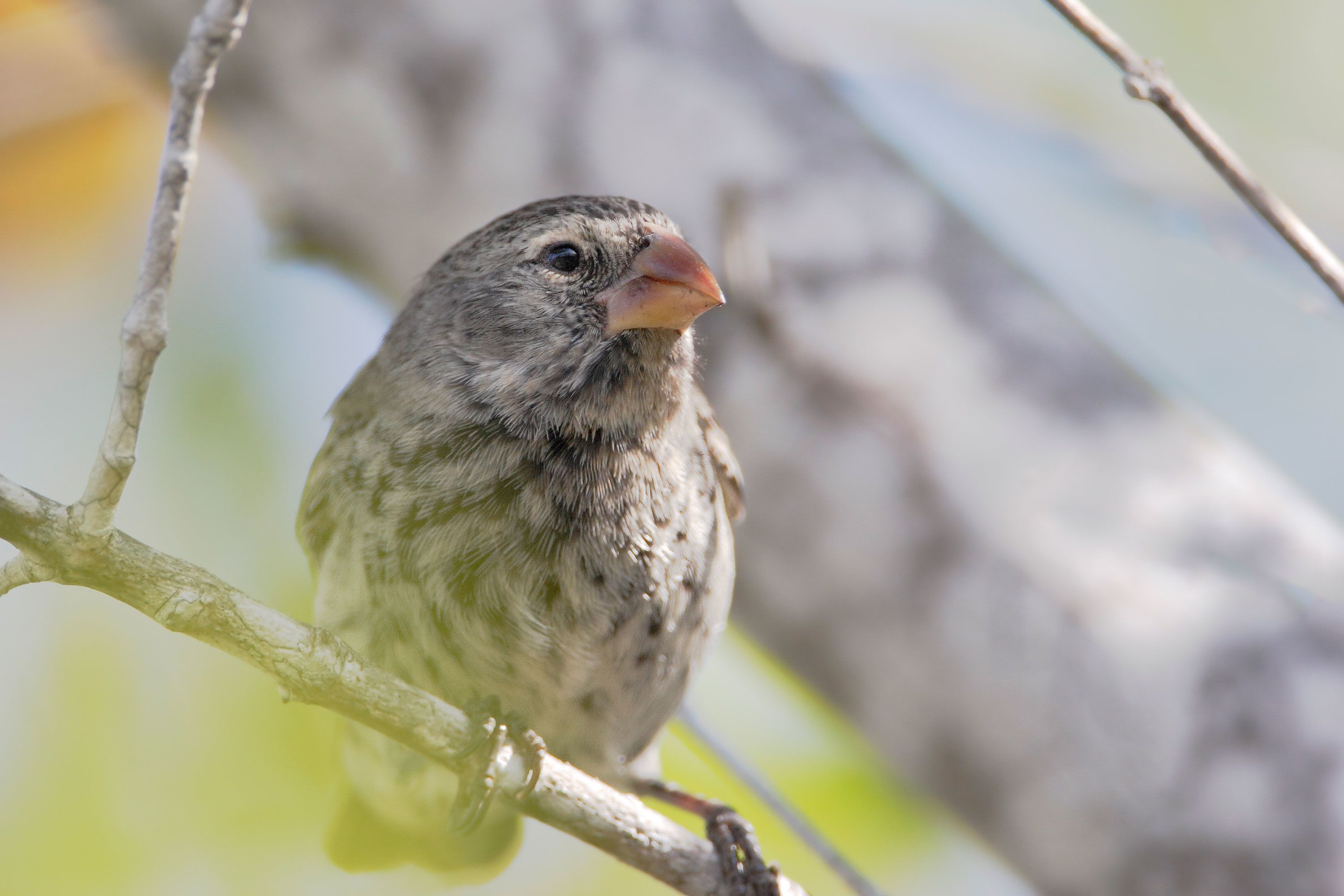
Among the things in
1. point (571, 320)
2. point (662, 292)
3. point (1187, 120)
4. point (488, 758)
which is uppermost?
point (1187, 120)

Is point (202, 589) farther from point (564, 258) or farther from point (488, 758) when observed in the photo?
point (564, 258)

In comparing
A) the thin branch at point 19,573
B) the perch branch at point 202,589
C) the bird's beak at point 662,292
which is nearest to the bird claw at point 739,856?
the perch branch at point 202,589

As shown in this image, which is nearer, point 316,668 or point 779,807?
point 316,668

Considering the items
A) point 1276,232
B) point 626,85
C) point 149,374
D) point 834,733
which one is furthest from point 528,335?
point 834,733

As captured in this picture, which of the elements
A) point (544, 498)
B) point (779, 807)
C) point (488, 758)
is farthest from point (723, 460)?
point (488, 758)

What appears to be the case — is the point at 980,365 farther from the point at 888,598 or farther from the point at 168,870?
the point at 168,870

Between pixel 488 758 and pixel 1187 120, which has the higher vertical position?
pixel 1187 120
